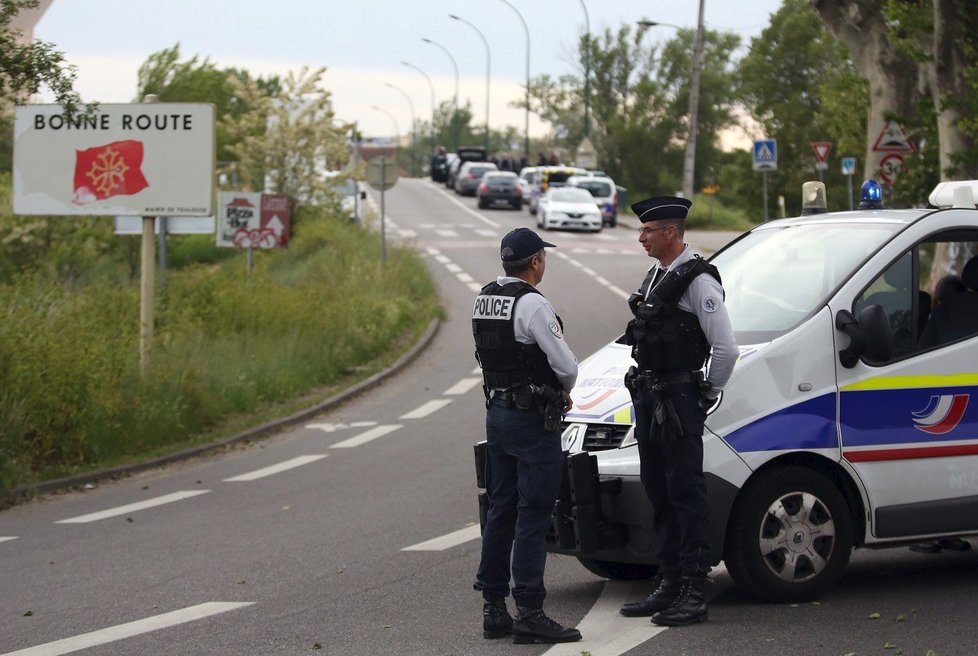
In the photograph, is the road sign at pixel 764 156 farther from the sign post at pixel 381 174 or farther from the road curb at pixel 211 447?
the road curb at pixel 211 447

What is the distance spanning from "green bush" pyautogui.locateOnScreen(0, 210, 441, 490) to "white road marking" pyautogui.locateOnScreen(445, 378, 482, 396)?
1600mm

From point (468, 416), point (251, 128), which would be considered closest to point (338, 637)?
point (468, 416)

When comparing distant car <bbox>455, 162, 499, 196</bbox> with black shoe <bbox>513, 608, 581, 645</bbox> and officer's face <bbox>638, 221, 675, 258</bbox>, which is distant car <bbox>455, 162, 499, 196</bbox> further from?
black shoe <bbox>513, 608, 581, 645</bbox>

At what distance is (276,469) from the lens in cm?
1315

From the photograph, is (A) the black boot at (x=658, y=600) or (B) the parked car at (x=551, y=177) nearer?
(A) the black boot at (x=658, y=600)

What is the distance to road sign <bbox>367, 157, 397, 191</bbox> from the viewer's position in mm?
29203

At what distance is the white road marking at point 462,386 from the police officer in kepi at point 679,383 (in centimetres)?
1223

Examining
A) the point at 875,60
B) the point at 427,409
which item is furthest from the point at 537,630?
the point at 875,60

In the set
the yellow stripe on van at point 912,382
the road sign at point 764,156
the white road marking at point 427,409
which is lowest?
the white road marking at point 427,409

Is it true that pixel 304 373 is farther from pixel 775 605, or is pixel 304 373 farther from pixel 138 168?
pixel 775 605

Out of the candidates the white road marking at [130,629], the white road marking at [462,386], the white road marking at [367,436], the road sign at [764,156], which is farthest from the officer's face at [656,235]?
the road sign at [764,156]

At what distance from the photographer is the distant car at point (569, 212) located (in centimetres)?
4666

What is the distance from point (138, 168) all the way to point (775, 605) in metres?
11.3

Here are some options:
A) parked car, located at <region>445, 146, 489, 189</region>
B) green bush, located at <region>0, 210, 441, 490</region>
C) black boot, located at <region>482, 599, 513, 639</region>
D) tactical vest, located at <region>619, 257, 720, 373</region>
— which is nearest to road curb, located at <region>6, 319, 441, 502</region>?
green bush, located at <region>0, 210, 441, 490</region>
